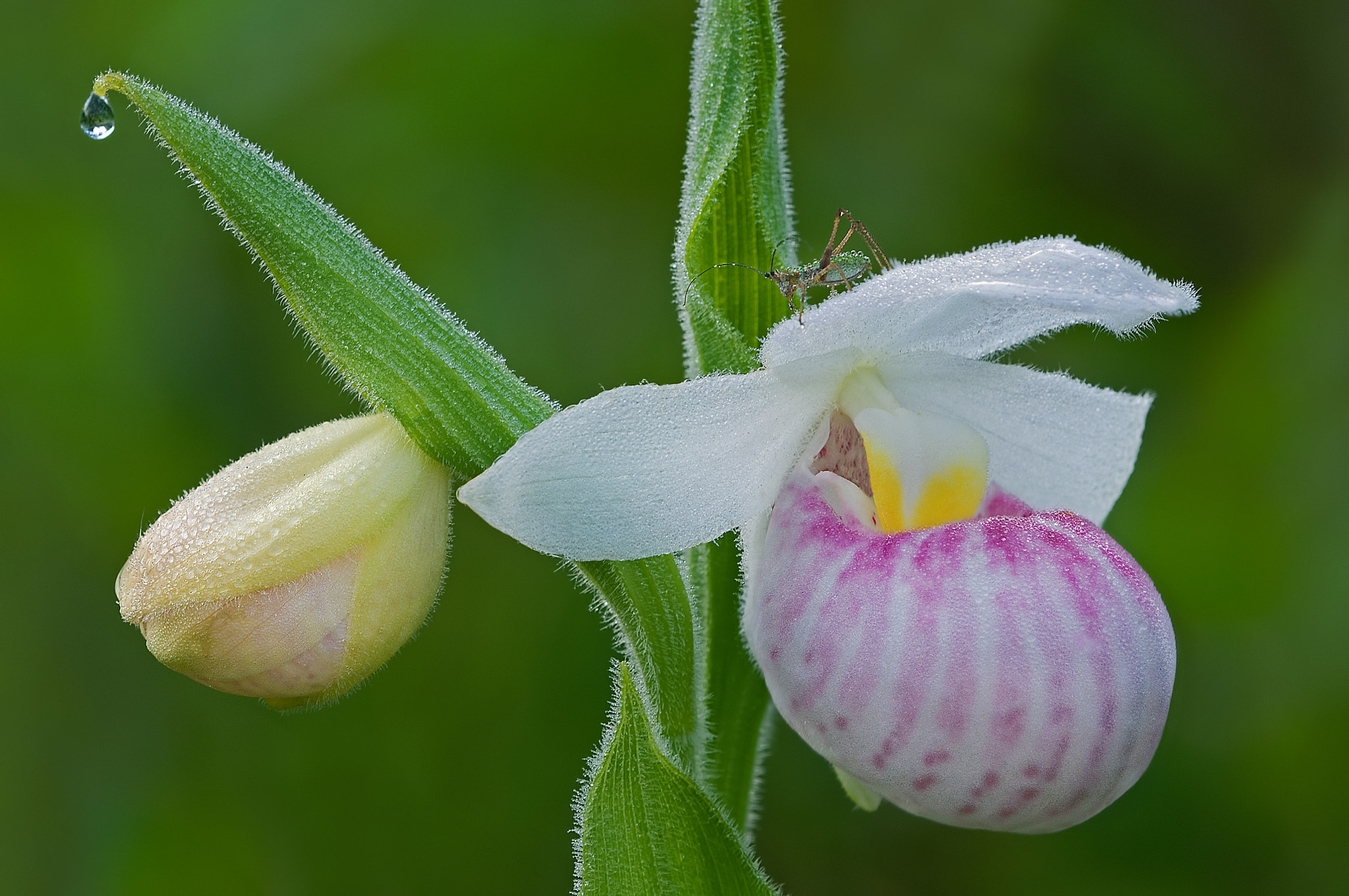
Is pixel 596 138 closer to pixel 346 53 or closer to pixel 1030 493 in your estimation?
pixel 346 53

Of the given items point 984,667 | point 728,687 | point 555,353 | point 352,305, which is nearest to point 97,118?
point 352,305

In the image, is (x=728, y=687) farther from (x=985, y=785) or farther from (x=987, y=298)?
(x=987, y=298)

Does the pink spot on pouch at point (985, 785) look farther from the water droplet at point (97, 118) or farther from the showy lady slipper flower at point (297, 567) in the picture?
the water droplet at point (97, 118)

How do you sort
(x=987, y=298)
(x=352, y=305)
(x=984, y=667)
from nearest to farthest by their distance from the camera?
(x=984, y=667)
(x=987, y=298)
(x=352, y=305)

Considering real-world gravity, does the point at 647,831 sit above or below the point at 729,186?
Result: below

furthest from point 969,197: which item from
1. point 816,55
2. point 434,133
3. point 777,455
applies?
point 777,455

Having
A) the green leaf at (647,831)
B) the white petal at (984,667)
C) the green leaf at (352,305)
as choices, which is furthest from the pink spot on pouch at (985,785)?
the green leaf at (352,305)

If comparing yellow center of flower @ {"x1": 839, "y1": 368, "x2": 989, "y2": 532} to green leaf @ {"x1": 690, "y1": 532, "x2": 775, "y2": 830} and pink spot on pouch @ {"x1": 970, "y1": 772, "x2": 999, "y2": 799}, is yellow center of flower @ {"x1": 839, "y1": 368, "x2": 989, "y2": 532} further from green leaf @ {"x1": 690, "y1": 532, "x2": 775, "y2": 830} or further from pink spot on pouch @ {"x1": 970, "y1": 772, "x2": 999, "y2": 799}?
pink spot on pouch @ {"x1": 970, "y1": 772, "x2": 999, "y2": 799}

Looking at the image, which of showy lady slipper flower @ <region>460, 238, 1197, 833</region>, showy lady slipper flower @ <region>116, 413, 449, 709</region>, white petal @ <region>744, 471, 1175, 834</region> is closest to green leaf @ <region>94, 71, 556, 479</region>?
showy lady slipper flower @ <region>116, 413, 449, 709</region>
